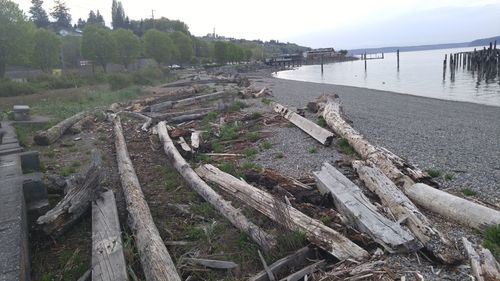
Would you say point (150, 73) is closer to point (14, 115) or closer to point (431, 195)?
point (14, 115)

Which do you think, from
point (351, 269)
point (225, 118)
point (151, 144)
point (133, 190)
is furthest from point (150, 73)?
point (351, 269)

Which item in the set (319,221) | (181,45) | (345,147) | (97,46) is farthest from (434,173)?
(181,45)

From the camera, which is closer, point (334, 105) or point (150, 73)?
point (334, 105)

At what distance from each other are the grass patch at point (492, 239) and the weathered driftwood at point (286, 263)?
88.2 inches

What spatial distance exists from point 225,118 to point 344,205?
1089 centimetres

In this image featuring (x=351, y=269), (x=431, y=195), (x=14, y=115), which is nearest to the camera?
(x=351, y=269)

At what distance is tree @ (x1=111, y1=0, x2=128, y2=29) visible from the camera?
137 metres

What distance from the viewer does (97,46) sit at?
2221 inches

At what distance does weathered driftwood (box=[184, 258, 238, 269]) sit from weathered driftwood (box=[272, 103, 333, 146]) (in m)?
6.69

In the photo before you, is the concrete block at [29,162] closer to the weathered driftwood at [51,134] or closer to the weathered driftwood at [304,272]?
the weathered driftwood at [51,134]

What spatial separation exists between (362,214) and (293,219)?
983 mm

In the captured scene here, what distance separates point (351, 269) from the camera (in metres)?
4.38

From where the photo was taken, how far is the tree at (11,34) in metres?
37.9

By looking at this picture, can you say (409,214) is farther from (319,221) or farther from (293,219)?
(293,219)
